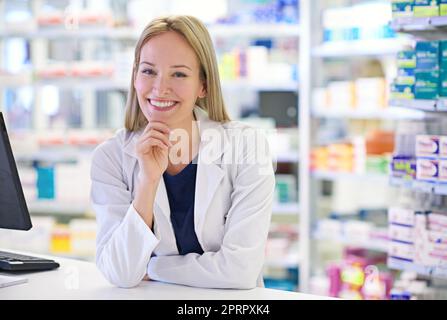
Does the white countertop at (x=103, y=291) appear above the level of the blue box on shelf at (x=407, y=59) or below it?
below

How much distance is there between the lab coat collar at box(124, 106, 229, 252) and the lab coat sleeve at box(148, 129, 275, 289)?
0.07 metres

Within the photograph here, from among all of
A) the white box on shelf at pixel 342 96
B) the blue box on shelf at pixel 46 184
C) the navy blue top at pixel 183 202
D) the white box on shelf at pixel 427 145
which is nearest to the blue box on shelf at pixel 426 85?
the white box on shelf at pixel 427 145

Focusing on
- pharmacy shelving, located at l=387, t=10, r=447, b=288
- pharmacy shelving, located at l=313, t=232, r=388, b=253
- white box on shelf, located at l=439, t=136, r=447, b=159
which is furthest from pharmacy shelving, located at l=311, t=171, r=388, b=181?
white box on shelf, located at l=439, t=136, r=447, b=159

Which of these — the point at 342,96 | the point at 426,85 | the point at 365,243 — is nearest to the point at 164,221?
the point at 426,85

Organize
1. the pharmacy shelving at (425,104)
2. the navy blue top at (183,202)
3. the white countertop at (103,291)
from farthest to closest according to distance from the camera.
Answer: the pharmacy shelving at (425,104) → the navy blue top at (183,202) → the white countertop at (103,291)

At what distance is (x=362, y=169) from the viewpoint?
532 centimetres

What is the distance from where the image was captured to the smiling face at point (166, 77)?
8.53 feet

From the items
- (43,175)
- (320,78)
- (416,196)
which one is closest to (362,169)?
(320,78)

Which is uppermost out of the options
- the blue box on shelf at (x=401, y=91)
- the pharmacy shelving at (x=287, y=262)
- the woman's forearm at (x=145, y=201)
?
the blue box on shelf at (x=401, y=91)

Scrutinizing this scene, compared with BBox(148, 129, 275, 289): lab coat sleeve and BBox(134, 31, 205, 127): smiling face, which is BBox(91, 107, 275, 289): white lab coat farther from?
BBox(134, 31, 205, 127): smiling face

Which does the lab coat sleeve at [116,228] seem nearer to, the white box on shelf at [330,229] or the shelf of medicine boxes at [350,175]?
the shelf of medicine boxes at [350,175]

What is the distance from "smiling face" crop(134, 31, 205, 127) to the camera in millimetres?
2600

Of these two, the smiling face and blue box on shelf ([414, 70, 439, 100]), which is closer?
the smiling face

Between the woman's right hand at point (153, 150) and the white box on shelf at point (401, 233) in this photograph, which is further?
the white box on shelf at point (401, 233)
